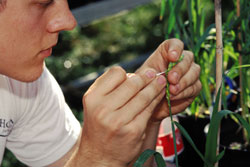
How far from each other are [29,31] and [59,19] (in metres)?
0.09

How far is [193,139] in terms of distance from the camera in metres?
1.43

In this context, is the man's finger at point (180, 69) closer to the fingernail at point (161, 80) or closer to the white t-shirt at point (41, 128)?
the fingernail at point (161, 80)

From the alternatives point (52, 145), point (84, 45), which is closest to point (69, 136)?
point (52, 145)

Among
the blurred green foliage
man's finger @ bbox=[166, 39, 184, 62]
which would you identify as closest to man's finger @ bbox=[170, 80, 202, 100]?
man's finger @ bbox=[166, 39, 184, 62]

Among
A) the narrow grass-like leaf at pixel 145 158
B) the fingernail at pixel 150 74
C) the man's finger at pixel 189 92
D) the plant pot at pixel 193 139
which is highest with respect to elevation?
the fingernail at pixel 150 74

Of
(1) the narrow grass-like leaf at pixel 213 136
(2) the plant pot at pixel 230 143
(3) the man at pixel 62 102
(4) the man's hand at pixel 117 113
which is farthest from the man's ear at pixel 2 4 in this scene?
(2) the plant pot at pixel 230 143

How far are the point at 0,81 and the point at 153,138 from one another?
573mm

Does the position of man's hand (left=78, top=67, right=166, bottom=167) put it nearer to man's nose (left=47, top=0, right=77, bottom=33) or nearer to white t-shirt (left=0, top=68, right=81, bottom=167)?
man's nose (left=47, top=0, right=77, bottom=33)

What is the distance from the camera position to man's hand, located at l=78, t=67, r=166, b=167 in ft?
3.19

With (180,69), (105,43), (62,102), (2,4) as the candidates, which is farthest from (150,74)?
(105,43)

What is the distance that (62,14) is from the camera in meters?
1.20

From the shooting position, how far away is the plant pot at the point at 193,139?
137 centimetres

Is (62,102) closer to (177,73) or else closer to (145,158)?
(177,73)

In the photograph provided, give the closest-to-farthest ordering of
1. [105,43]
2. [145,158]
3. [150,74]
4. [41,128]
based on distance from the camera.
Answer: [145,158] → [150,74] → [41,128] → [105,43]
